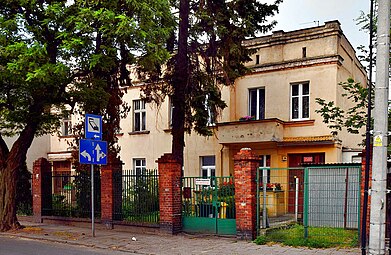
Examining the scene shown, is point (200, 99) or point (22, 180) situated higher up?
→ point (200, 99)

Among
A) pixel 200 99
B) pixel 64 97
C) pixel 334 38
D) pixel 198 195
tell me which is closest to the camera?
Answer: pixel 198 195

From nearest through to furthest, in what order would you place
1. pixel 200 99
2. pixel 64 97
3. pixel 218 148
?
1. pixel 64 97
2. pixel 200 99
3. pixel 218 148

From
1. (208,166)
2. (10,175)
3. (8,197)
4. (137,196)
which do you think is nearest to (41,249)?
(137,196)

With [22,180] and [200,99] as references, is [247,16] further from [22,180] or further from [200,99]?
[22,180]

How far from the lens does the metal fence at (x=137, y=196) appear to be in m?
14.6

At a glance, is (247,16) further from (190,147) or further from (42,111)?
(190,147)

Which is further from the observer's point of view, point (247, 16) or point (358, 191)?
point (247, 16)

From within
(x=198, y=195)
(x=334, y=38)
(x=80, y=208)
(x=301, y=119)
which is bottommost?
(x=80, y=208)

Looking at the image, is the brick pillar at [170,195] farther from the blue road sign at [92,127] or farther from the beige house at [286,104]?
the beige house at [286,104]

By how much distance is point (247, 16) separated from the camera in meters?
16.7

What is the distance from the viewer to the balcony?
2065cm

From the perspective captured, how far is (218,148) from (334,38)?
7997mm

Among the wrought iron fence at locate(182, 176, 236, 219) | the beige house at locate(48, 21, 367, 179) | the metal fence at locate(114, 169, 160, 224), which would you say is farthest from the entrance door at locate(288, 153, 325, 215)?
the metal fence at locate(114, 169, 160, 224)

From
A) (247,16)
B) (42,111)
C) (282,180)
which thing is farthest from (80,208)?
(247,16)
